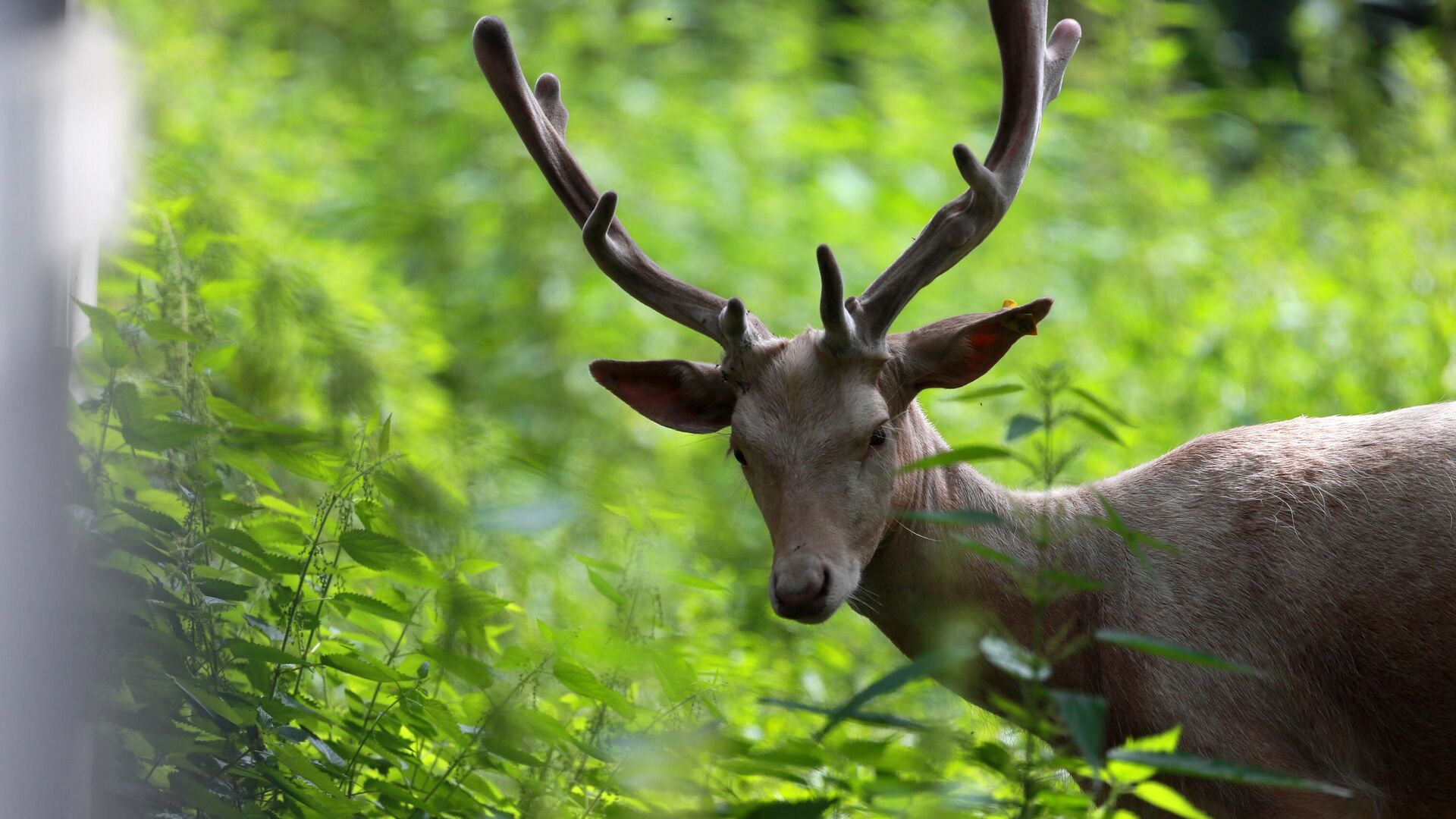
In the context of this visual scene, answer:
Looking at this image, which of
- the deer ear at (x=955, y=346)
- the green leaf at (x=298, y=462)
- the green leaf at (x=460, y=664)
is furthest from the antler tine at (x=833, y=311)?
Result: the green leaf at (x=298, y=462)

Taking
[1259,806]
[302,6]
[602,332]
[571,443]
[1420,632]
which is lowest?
[1259,806]

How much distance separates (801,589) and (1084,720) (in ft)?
2.98

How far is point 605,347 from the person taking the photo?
6.49 meters

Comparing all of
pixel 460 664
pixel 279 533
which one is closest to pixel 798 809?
pixel 460 664

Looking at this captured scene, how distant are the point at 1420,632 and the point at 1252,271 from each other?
15.6 ft

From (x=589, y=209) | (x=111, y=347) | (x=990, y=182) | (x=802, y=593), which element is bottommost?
(x=802, y=593)

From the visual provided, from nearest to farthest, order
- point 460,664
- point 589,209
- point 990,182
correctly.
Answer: point 460,664, point 990,182, point 589,209

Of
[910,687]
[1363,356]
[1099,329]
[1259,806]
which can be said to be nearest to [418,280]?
[1099,329]

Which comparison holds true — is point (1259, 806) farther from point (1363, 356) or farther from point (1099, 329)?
point (1099, 329)

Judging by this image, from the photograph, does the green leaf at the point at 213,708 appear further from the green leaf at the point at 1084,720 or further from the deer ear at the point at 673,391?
the green leaf at the point at 1084,720

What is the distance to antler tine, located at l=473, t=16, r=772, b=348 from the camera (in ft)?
9.25

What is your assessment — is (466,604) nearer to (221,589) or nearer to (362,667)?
(362,667)

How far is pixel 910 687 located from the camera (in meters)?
3.75

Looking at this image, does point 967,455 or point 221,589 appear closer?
point 967,455
